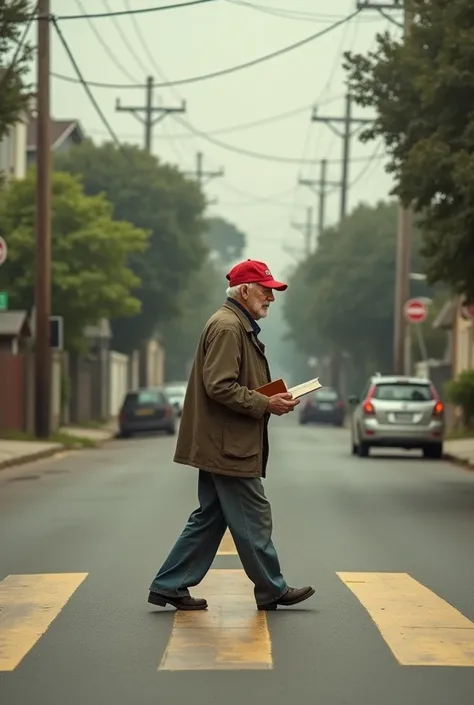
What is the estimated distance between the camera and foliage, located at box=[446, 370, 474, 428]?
39.1m

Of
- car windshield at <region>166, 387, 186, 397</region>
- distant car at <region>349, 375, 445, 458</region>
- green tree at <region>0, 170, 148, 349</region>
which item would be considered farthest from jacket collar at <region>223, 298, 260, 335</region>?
car windshield at <region>166, 387, 186, 397</region>

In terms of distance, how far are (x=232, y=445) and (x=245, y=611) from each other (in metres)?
1.01

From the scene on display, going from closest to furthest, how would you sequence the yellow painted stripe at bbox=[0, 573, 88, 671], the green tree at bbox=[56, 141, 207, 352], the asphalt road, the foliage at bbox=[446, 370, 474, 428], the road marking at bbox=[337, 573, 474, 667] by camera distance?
the asphalt road
the road marking at bbox=[337, 573, 474, 667]
the yellow painted stripe at bbox=[0, 573, 88, 671]
the foliage at bbox=[446, 370, 474, 428]
the green tree at bbox=[56, 141, 207, 352]

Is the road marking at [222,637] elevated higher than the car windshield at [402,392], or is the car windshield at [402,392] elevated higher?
the road marking at [222,637]

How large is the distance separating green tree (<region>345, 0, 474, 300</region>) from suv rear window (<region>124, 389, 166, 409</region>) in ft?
74.6

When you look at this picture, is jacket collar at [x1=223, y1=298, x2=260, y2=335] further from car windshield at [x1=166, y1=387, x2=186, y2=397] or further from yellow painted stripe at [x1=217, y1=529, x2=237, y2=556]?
car windshield at [x1=166, y1=387, x2=186, y2=397]

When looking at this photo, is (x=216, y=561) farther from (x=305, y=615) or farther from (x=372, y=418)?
(x=372, y=418)

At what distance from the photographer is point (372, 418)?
99.7 feet

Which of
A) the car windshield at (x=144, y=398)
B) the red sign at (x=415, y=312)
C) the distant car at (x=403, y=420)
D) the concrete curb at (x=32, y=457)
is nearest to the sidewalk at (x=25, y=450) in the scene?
the concrete curb at (x=32, y=457)

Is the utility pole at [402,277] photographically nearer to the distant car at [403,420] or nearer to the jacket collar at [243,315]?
the distant car at [403,420]

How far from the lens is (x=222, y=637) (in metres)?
8.30

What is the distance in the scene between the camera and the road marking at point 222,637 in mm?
7582

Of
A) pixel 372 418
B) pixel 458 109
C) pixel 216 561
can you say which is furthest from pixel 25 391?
pixel 216 561

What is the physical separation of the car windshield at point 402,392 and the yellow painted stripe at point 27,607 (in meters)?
20.0
